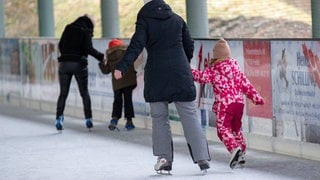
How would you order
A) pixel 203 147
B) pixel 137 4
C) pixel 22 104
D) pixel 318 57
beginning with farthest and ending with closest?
pixel 137 4
pixel 22 104
pixel 318 57
pixel 203 147

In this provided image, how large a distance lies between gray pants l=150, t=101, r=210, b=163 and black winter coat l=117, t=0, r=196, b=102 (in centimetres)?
12

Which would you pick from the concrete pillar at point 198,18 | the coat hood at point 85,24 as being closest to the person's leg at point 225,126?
the coat hood at point 85,24

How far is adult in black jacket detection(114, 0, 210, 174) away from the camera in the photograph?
8727mm

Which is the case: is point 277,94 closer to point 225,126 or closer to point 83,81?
point 225,126

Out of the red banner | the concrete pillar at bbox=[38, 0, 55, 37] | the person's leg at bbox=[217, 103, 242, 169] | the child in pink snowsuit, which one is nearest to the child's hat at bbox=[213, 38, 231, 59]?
the child in pink snowsuit

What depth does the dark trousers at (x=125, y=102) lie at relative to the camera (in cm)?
1322

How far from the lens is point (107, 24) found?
1741 centimetres

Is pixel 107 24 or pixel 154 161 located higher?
pixel 107 24

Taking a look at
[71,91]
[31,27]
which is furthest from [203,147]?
[31,27]

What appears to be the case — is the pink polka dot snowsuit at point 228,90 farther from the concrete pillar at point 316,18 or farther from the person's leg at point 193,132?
the concrete pillar at point 316,18

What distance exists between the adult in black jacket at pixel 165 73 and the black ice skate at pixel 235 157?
0.37 metres

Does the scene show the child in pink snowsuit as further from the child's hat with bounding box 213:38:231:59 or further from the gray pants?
the gray pants

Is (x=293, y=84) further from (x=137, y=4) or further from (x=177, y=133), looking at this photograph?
(x=137, y=4)

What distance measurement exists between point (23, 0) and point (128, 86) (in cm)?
2530
